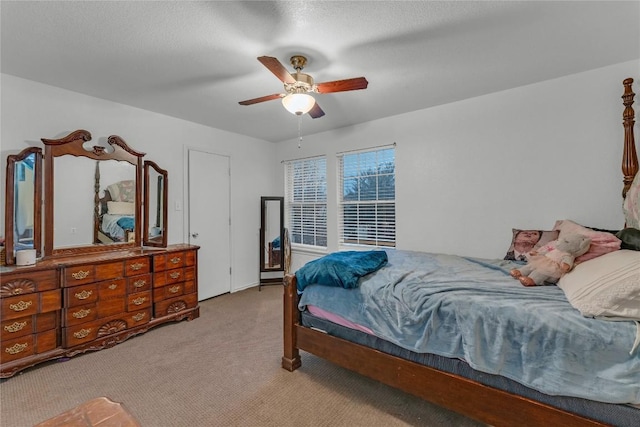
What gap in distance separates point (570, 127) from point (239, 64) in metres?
3.04


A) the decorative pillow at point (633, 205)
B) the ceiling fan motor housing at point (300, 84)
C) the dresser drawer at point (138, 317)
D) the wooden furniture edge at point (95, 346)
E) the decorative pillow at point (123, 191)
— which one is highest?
the ceiling fan motor housing at point (300, 84)

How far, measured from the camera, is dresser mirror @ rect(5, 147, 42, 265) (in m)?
2.46

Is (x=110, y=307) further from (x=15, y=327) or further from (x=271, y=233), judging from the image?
(x=271, y=233)

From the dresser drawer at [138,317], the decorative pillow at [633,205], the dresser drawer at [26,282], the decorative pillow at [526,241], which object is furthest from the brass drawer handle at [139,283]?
the decorative pillow at [633,205]

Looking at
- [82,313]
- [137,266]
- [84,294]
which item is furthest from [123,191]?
[82,313]

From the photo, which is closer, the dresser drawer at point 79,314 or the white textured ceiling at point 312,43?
the white textured ceiling at point 312,43

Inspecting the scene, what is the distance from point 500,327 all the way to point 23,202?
3865 millimetres

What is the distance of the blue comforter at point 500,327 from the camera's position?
1.23m

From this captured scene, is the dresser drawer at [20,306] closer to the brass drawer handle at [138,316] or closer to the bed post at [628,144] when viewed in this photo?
the brass drawer handle at [138,316]

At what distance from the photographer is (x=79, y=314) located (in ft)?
8.31

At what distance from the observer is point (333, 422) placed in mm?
1745

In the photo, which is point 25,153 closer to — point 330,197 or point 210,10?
point 210,10

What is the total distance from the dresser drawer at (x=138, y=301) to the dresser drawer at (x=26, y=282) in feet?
2.09

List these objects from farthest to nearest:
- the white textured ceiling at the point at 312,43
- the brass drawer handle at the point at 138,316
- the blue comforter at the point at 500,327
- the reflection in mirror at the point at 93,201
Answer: the brass drawer handle at the point at 138,316 → the reflection in mirror at the point at 93,201 → the white textured ceiling at the point at 312,43 → the blue comforter at the point at 500,327
